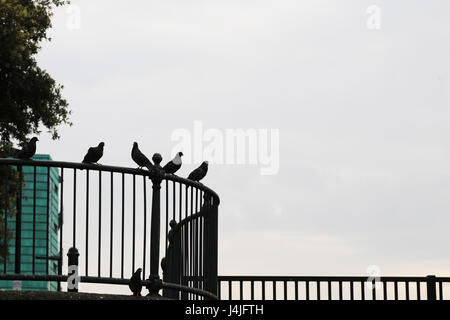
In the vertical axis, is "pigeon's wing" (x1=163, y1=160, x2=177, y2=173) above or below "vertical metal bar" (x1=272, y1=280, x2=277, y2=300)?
above

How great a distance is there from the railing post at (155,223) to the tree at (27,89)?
18358 millimetres

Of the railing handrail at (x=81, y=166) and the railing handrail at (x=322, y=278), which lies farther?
the railing handrail at (x=322, y=278)

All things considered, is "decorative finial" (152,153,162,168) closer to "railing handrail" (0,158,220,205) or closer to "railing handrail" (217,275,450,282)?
"railing handrail" (0,158,220,205)

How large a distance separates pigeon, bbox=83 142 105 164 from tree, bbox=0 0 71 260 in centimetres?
1800

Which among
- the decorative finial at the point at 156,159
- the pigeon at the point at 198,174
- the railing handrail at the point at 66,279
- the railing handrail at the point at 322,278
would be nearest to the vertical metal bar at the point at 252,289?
the railing handrail at the point at 322,278

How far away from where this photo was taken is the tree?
2884cm

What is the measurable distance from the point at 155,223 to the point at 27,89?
764 inches

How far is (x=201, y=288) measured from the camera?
38.9 ft

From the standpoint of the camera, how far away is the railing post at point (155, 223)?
1083 centimetres

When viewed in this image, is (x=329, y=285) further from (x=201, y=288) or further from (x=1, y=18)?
(x=1, y=18)

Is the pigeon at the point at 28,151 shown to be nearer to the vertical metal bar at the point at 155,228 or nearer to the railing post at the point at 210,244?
the vertical metal bar at the point at 155,228

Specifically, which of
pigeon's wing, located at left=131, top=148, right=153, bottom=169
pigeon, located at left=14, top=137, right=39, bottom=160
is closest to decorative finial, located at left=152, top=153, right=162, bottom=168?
pigeon's wing, located at left=131, top=148, right=153, bottom=169
